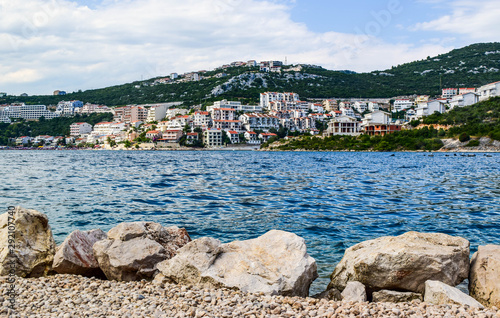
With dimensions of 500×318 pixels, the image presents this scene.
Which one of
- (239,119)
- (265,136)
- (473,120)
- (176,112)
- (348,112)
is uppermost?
(176,112)

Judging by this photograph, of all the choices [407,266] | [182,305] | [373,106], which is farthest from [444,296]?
[373,106]

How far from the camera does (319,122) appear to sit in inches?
5202

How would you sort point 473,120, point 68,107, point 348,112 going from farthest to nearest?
point 68,107
point 348,112
point 473,120

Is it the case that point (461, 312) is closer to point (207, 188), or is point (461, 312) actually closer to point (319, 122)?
point (207, 188)

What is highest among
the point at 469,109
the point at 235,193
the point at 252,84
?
the point at 252,84

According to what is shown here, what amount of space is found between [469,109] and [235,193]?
87139 millimetres

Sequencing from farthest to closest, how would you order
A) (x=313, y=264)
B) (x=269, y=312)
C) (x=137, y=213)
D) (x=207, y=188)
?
(x=207, y=188) < (x=137, y=213) < (x=313, y=264) < (x=269, y=312)

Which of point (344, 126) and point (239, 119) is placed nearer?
point (344, 126)

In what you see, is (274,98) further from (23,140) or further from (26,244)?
(26,244)

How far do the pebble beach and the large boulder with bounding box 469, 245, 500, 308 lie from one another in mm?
510

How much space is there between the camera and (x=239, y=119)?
128500mm

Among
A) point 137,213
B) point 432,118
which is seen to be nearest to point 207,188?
point 137,213

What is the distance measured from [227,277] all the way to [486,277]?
3.68m

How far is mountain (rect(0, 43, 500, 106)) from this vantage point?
150 meters
